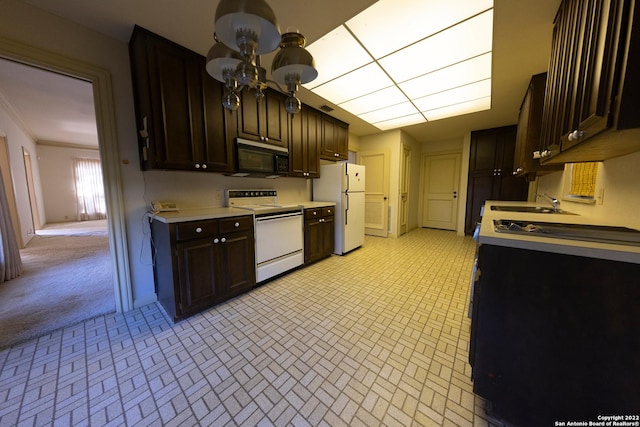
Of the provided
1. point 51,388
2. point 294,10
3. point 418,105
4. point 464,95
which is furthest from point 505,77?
point 51,388

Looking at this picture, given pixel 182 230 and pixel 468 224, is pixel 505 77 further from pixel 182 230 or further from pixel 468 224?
pixel 182 230

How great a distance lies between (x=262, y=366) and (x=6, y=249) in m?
3.66

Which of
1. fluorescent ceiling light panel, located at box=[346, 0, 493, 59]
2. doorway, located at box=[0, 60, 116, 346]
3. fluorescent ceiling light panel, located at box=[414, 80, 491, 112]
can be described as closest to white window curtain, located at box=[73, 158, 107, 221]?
doorway, located at box=[0, 60, 116, 346]

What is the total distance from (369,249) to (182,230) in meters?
3.07

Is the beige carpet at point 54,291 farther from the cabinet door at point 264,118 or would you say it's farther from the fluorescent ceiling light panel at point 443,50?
the fluorescent ceiling light panel at point 443,50

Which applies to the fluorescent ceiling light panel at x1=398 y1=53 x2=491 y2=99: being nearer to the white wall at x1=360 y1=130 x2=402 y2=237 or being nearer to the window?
the window

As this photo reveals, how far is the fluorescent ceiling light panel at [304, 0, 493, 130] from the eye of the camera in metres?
A: 1.62

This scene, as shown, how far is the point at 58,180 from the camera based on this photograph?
645cm

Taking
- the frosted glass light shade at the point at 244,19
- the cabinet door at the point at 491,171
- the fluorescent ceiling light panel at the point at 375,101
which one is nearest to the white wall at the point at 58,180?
the fluorescent ceiling light panel at the point at 375,101

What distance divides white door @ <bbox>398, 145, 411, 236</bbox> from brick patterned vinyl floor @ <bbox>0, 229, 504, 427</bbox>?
9.42ft

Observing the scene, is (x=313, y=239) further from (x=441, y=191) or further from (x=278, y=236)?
(x=441, y=191)

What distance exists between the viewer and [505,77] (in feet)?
7.95

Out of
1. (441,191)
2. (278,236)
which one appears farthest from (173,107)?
(441,191)

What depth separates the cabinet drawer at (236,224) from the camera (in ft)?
6.80
